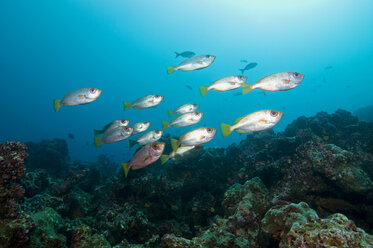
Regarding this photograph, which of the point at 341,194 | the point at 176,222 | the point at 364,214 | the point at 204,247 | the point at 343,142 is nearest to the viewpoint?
the point at 204,247

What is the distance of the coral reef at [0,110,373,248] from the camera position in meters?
3.02

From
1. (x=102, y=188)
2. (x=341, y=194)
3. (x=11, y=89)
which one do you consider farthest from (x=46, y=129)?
(x=341, y=194)

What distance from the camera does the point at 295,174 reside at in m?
6.53

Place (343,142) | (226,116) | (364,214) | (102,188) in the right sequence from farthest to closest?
1. (226,116)
2. (343,142)
3. (102,188)
4. (364,214)

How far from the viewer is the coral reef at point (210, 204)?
3021 mm

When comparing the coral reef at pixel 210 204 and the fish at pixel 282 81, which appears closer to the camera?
the coral reef at pixel 210 204

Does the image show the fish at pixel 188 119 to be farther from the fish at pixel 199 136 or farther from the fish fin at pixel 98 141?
the fish fin at pixel 98 141

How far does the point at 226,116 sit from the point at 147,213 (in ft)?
528

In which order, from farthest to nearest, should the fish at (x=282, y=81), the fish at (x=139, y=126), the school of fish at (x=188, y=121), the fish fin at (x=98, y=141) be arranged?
the fish at (x=139, y=126) → the fish fin at (x=98, y=141) → the fish at (x=282, y=81) → the school of fish at (x=188, y=121)

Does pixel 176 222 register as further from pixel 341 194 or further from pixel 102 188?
pixel 341 194

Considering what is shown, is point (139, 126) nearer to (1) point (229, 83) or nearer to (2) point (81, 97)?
(2) point (81, 97)

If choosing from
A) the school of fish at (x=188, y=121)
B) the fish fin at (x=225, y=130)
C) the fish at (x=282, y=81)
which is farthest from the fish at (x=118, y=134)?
the fish at (x=282, y=81)

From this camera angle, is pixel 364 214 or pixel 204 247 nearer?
pixel 204 247

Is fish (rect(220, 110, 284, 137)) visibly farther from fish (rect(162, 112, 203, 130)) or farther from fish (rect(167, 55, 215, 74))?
fish (rect(167, 55, 215, 74))
